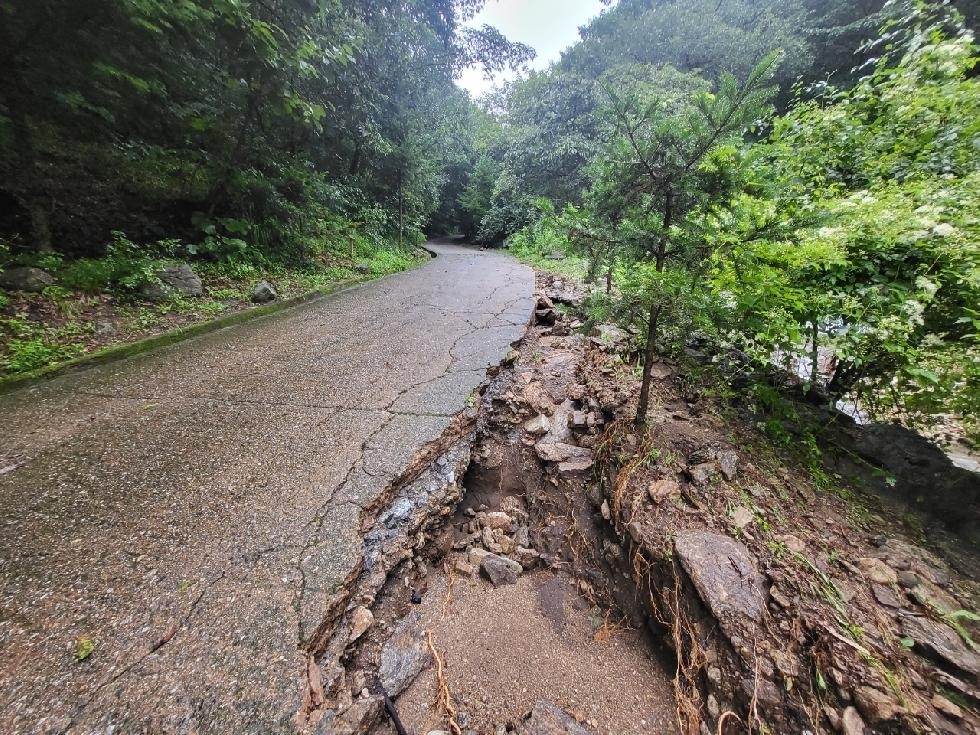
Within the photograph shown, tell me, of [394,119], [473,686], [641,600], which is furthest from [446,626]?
[394,119]

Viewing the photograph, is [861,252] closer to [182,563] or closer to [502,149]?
[182,563]

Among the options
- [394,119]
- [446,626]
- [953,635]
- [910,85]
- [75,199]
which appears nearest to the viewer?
[953,635]

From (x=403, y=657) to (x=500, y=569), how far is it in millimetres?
672

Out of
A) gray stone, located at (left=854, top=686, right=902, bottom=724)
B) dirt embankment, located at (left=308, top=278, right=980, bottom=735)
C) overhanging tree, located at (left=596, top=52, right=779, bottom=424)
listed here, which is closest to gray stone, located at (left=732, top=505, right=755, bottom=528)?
dirt embankment, located at (left=308, top=278, right=980, bottom=735)

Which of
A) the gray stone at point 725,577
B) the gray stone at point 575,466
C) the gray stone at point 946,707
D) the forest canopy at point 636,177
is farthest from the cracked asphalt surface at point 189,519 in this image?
the gray stone at point 946,707

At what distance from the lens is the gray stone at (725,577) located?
1.47m

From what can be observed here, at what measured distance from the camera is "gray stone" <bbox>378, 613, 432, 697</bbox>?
1.38 m

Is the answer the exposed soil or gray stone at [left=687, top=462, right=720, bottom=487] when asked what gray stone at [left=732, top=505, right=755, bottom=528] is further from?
the exposed soil

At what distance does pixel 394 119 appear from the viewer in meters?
10.1

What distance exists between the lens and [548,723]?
140cm

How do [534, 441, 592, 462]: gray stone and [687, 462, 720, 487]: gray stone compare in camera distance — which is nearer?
[687, 462, 720, 487]: gray stone

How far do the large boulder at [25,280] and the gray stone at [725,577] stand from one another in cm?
576

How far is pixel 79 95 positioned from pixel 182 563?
17.6ft

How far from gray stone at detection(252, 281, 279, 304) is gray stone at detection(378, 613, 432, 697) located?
4.76 meters
